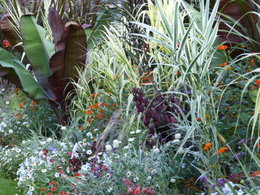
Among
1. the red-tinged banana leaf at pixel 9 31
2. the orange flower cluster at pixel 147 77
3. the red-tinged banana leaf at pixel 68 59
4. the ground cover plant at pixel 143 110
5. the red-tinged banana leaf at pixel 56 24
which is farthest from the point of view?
the red-tinged banana leaf at pixel 9 31

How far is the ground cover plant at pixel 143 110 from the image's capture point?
3.83 meters

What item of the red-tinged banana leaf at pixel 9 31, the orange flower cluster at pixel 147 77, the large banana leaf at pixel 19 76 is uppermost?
the red-tinged banana leaf at pixel 9 31

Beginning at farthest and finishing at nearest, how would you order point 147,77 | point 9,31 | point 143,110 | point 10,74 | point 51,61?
point 9,31, point 10,74, point 51,61, point 147,77, point 143,110

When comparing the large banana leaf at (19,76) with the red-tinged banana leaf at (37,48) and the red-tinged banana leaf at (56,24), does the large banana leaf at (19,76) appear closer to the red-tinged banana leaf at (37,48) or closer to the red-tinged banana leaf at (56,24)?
the red-tinged banana leaf at (37,48)

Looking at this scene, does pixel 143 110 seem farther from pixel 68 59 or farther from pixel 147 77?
pixel 68 59

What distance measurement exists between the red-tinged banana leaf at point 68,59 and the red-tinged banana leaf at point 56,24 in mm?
142

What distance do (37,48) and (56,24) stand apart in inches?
17.1

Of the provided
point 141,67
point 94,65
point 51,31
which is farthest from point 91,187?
point 51,31

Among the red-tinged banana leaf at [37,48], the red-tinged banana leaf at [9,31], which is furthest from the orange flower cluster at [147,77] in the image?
the red-tinged banana leaf at [9,31]

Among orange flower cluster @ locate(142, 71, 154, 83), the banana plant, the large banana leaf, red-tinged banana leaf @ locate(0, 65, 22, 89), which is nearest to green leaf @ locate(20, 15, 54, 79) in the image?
the banana plant

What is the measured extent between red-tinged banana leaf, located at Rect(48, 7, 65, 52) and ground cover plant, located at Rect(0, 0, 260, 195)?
0.04ft

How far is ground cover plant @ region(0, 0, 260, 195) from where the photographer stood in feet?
12.6

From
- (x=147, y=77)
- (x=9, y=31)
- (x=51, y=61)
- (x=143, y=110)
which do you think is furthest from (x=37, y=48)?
(x=143, y=110)

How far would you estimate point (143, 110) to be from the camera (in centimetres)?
471
